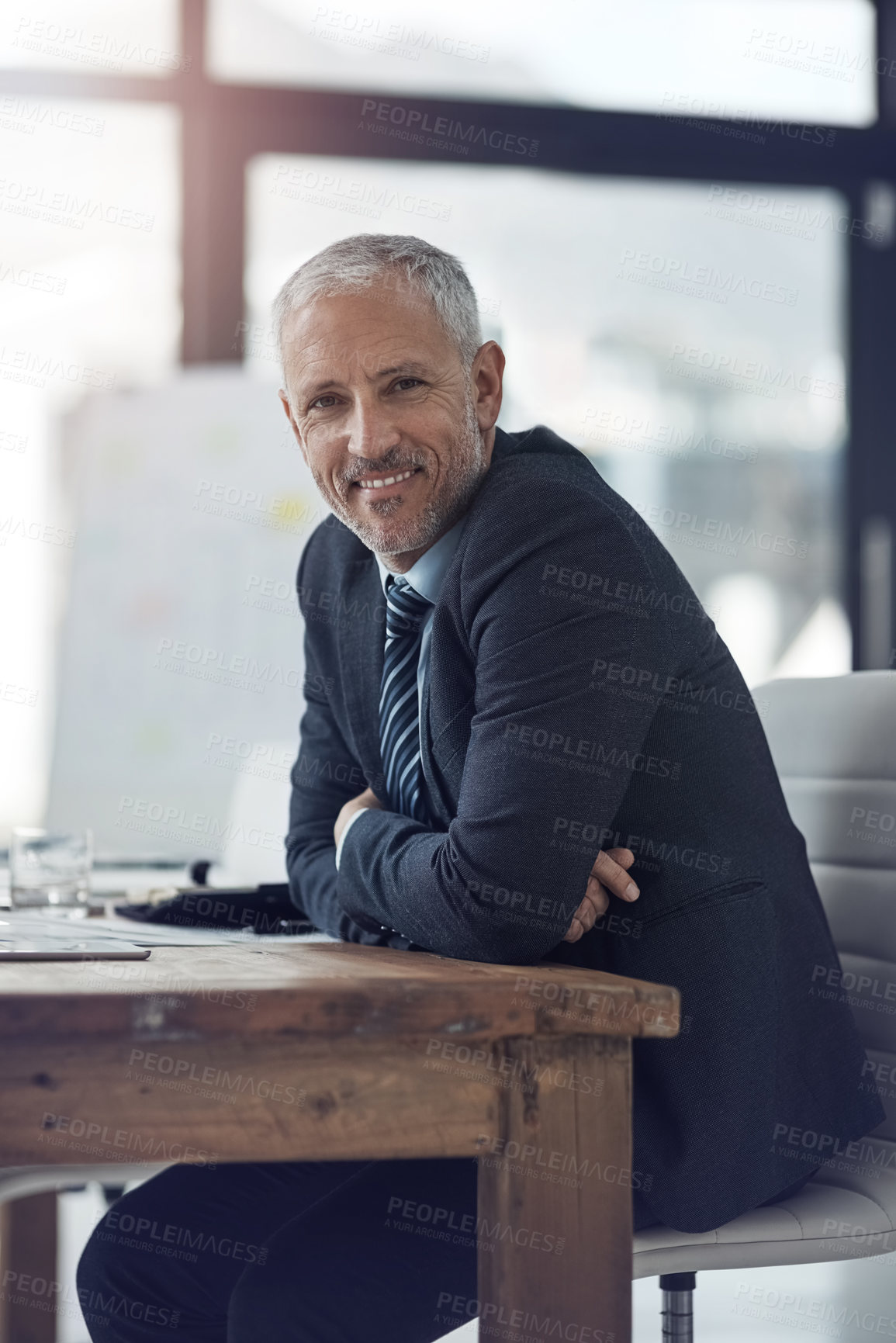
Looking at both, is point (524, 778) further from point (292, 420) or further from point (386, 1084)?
point (292, 420)

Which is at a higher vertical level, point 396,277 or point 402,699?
point 396,277

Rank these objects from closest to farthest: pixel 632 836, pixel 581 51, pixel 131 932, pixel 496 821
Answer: pixel 496 821
pixel 632 836
pixel 131 932
pixel 581 51

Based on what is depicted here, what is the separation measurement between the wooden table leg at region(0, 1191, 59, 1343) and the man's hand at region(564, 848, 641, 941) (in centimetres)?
125

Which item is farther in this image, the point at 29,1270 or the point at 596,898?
the point at 29,1270

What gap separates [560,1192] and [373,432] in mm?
766

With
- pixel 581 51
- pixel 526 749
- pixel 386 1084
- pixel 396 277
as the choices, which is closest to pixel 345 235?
pixel 581 51

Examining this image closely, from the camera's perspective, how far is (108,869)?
11.1 ft

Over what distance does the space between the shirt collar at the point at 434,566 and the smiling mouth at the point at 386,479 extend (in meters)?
0.07

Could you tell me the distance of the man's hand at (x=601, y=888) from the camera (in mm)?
1164

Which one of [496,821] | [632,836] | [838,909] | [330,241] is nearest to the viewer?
[496,821]

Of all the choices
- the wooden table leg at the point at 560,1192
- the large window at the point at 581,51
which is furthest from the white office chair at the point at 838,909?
the large window at the point at 581,51

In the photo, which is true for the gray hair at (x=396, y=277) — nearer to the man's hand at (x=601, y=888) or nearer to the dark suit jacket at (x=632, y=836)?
the dark suit jacket at (x=632, y=836)

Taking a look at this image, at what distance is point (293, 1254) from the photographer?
3.78ft

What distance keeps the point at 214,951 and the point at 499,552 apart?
428 mm
